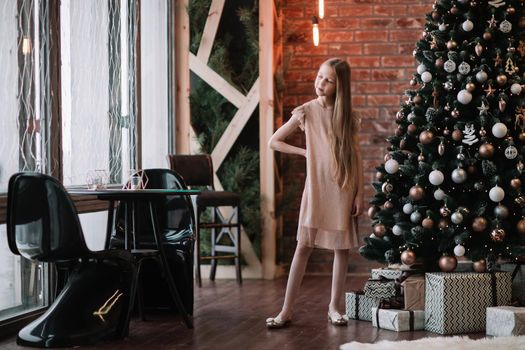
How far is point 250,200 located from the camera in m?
7.46

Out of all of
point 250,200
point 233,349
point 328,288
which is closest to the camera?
point 233,349

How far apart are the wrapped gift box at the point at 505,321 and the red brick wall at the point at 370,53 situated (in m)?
3.03

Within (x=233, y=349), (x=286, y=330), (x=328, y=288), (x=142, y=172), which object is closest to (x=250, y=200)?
(x=328, y=288)

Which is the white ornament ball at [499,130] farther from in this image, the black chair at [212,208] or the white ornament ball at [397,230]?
the black chair at [212,208]

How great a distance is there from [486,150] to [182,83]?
129 inches

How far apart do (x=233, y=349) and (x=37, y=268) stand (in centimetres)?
157

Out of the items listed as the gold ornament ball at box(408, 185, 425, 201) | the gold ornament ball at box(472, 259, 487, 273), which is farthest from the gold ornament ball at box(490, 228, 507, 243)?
the gold ornament ball at box(408, 185, 425, 201)

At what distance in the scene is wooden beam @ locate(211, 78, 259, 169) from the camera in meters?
7.45

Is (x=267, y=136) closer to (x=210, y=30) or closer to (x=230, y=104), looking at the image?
Answer: (x=230, y=104)

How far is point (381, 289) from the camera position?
5.16 m

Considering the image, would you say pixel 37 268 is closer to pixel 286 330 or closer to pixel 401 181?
pixel 286 330

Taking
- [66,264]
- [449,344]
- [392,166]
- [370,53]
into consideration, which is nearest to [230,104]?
[370,53]

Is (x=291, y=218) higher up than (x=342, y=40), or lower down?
lower down

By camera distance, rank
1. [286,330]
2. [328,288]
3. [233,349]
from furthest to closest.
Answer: [328,288] < [286,330] < [233,349]
